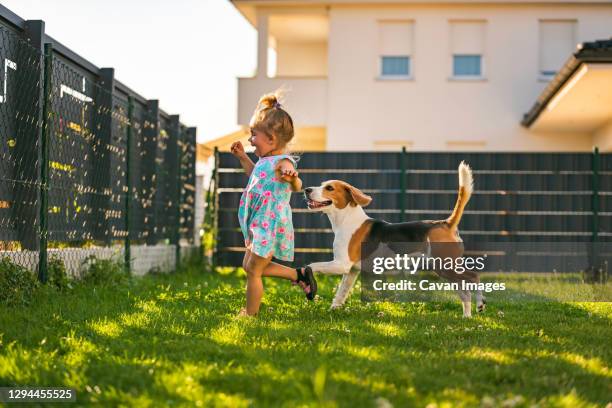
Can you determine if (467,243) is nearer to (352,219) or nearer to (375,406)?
(352,219)

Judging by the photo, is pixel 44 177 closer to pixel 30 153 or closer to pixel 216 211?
pixel 30 153

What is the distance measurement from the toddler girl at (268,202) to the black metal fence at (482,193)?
233 inches

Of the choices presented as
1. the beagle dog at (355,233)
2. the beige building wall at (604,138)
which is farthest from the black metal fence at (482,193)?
the beagle dog at (355,233)

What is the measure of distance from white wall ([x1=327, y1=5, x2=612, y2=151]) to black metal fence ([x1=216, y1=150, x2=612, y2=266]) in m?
6.20

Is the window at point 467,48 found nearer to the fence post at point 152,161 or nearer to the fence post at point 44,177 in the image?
the fence post at point 152,161

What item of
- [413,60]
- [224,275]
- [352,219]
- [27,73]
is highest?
[413,60]

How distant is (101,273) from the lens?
8.17 metres

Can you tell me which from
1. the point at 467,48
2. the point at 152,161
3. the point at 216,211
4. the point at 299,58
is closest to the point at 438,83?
the point at 467,48

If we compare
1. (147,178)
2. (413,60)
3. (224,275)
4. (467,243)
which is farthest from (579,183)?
(413,60)

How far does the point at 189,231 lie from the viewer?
43.3 feet

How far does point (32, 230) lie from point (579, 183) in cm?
829

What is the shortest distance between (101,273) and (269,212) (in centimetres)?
300

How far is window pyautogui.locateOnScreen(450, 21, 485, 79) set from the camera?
18.6m

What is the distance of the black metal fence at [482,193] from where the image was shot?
39.2ft
